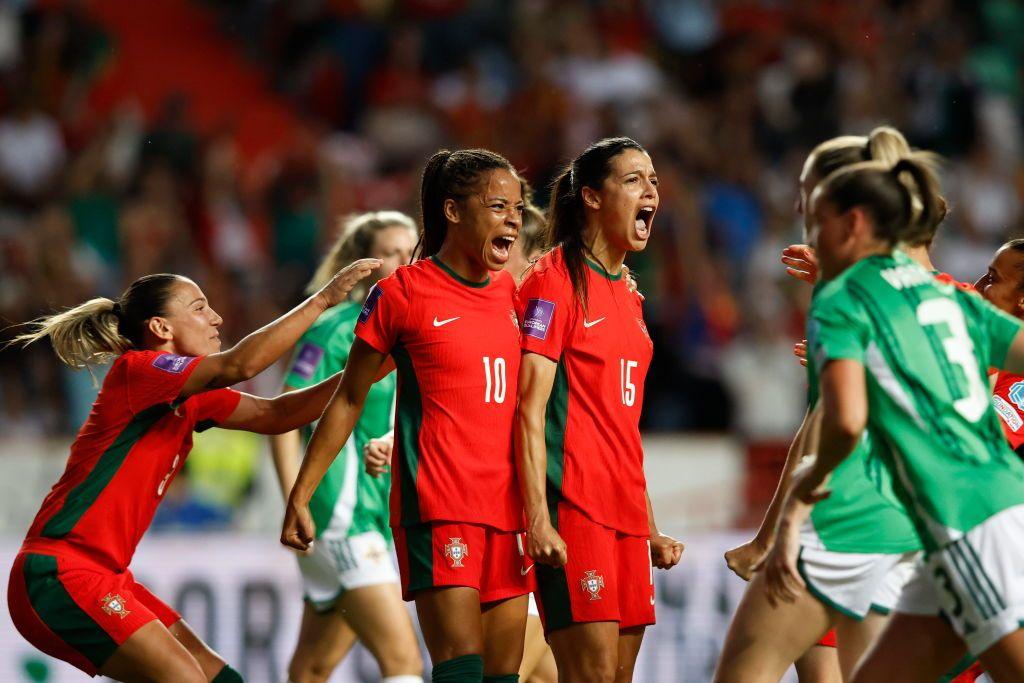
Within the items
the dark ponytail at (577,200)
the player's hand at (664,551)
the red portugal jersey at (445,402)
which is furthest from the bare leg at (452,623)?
the dark ponytail at (577,200)

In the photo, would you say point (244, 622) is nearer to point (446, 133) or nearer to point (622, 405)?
point (622, 405)

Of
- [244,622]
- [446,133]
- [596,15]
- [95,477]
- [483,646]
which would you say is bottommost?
[244,622]

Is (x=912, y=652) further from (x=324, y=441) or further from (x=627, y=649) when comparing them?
(x=324, y=441)

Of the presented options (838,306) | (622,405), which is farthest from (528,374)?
(838,306)

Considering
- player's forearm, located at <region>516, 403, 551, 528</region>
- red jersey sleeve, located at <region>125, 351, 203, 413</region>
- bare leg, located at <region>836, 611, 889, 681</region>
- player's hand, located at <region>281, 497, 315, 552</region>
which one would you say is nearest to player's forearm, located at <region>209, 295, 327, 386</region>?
red jersey sleeve, located at <region>125, 351, 203, 413</region>

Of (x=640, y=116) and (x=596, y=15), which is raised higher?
(x=596, y=15)

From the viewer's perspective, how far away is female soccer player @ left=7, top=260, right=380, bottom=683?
510cm

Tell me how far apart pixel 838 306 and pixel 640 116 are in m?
9.28

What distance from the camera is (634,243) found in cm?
526

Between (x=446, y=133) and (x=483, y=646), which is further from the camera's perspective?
(x=446, y=133)

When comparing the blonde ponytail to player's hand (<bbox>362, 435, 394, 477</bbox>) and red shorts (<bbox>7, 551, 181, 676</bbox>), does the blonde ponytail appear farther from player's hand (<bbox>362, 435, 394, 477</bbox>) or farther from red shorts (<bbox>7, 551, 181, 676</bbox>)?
player's hand (<bbox>362, 435, 394, 477</bbox>)

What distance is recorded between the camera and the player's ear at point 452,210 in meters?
5.11

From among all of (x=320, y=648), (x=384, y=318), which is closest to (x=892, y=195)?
(x=384, y=318)

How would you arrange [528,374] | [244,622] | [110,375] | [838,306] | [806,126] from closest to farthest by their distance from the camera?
[838,306] → [528,374] → [110,375] → [244,622] → [806,126]
